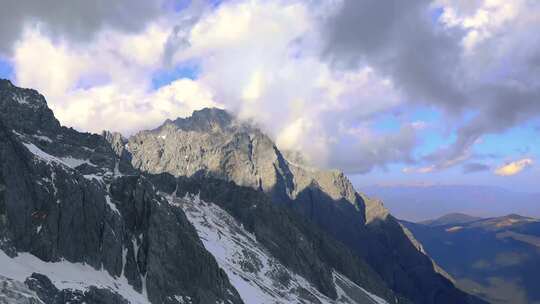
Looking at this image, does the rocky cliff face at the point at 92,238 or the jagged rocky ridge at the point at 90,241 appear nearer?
the jagged rocky ridge at the point at 90,241

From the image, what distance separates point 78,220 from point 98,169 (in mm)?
43004

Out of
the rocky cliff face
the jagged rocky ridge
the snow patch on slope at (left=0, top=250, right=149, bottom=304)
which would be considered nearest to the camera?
the snow patch on slope at (left=0, top=250, right=149, bottom=304)

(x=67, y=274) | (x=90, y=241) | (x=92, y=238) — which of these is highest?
(x=92, y=238)

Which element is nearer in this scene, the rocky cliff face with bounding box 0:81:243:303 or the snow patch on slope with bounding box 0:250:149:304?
the snow patch on slope with bounding box 0:250:149:304

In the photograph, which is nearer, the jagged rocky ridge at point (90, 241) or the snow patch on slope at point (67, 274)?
the snow patch on slope at point (67, 274)

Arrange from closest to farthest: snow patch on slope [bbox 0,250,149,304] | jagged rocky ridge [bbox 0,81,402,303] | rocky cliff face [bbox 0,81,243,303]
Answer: snow patch on slope [bbox 0,250,149,304], jagged rocky ridge [bbox 0,81,402,303], rocky cliff face [bbox 0,81,243,303]

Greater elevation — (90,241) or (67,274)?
(90,241)

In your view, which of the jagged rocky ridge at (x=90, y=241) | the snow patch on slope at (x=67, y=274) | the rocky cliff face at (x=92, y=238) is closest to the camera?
the snow patch on slope at (x=67, y=274)

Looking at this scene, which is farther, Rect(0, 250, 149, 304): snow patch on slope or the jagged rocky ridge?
the jagged rocky ridge

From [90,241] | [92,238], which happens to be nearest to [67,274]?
[90,241]

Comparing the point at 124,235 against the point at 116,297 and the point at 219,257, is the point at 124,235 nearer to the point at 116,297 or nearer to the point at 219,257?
the point at 116,297

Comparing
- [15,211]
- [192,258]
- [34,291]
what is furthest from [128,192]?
[34,291]

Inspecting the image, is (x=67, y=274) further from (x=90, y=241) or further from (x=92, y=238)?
(x=92, y=238)

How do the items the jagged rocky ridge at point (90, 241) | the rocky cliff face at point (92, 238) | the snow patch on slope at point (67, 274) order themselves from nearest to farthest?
the snow patch on slope at point (67, 274)
the jagged rocky ridge at point (90, 241)
the rocky cliff face at point (92, 238)
